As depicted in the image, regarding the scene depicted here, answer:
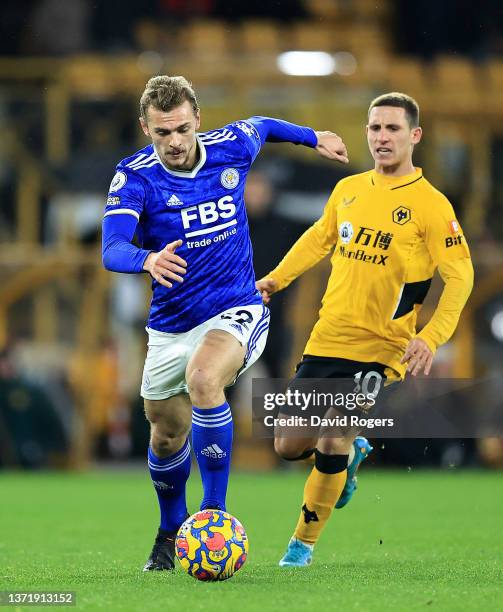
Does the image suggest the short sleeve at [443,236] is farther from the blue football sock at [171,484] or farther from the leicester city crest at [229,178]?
the blue football sock at [171,484]

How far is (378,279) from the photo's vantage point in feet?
21.8

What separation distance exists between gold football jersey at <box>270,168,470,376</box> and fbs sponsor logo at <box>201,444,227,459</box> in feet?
3.44

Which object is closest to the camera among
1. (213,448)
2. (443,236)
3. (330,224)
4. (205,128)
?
(213,448)

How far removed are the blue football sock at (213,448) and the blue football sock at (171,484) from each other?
501mm

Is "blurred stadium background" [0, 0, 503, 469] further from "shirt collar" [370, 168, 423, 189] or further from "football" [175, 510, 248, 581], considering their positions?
"football" [175, 510, 248, 581]

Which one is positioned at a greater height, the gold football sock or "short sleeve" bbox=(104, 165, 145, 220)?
"short sleeve" bbox=(104, 165, 145, 220)

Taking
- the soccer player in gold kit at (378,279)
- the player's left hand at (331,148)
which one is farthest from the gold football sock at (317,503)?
the player's left hand at (331,148)

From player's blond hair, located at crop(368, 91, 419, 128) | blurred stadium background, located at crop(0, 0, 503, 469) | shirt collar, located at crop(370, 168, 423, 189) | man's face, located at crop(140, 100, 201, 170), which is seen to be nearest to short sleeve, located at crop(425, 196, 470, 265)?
shirt collar, located at crop(370, 168, 423, 189)

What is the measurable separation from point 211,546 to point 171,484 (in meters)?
0.89

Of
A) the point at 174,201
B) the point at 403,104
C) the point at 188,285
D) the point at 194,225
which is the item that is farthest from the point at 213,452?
the point at 403,104

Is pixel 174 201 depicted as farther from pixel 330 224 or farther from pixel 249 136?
pixel 330 224

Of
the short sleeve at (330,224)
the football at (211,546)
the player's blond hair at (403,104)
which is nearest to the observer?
the football at (211,546)

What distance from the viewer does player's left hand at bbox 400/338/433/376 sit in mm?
6227

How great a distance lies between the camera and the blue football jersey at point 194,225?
6176mm
